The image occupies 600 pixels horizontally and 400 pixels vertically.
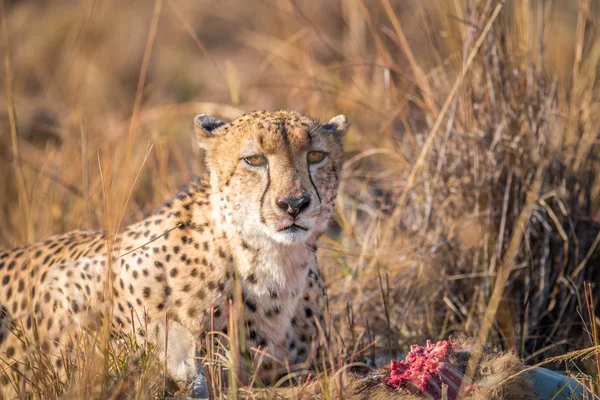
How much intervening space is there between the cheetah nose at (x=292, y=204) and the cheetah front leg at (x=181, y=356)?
49 cm

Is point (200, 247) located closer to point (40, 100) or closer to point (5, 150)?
point (5, 150)

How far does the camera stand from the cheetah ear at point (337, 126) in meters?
2.82

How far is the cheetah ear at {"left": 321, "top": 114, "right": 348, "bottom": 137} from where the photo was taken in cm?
282

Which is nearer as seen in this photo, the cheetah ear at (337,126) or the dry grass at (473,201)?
the cheetah ear at (337,126)

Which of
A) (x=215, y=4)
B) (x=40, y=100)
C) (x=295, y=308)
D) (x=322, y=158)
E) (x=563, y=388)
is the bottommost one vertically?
(x=563, y=388)

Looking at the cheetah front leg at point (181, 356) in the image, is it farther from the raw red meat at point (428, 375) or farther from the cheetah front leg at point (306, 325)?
the raw red meat at point (428, 375)

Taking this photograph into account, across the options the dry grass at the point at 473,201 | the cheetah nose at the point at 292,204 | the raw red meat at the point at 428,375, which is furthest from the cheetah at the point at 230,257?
the raw red meat at the point at 428,375

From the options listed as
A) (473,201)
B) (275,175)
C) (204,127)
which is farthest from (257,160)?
(473,201)

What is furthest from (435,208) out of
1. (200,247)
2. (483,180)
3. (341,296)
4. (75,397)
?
(75,397)

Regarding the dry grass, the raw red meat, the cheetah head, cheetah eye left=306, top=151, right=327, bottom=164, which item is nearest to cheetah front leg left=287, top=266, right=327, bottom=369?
the dry grass

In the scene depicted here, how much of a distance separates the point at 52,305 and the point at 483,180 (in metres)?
1.78

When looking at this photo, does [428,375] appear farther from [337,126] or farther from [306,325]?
[337,126]

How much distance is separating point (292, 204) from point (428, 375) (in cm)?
64

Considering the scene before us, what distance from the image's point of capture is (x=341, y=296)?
3551mm
